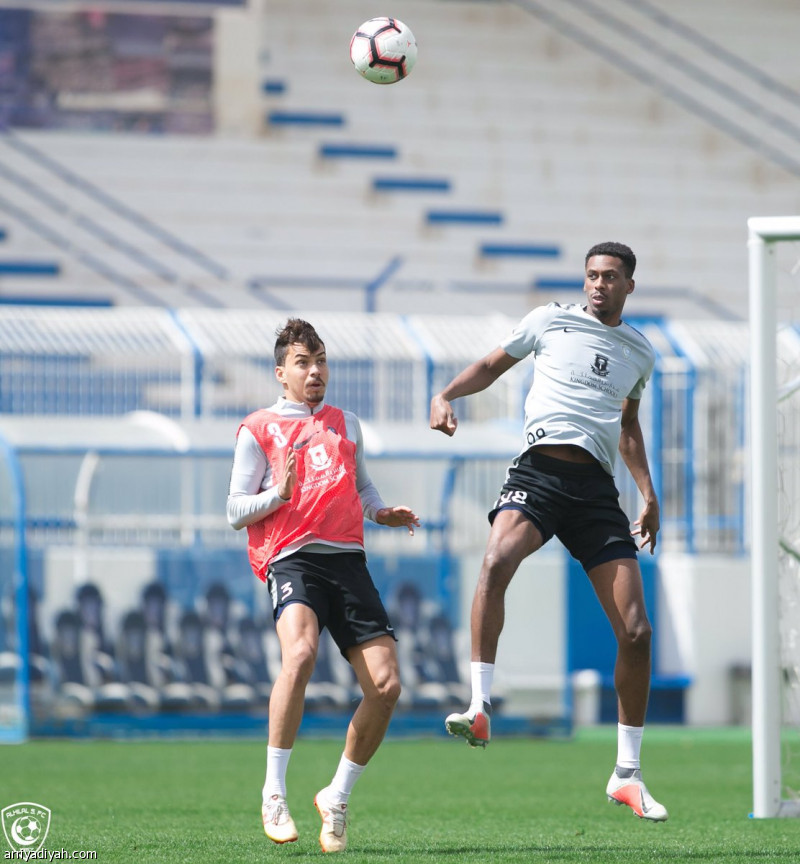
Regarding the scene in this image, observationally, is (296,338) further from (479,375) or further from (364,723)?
(364,723)

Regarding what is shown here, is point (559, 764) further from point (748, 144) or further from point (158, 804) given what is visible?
point (748, 144)

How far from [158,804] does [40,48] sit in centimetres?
1449

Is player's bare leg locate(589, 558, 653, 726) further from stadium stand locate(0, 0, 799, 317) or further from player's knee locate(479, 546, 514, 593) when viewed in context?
stadium stand locate(0, 0, 799, 317)

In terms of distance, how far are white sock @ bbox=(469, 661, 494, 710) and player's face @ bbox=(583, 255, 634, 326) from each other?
1.33 m

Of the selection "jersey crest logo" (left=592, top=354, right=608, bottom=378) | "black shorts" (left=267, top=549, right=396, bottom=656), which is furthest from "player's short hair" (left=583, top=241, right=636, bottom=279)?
"black shorts" (left=267, top=549, right=396, bottom=656)

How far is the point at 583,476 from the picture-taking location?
6.31 meters

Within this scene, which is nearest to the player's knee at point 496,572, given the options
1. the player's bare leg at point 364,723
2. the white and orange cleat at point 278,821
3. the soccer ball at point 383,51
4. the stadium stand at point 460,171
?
the player's bare leg at point 364,723

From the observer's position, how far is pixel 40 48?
818 inches

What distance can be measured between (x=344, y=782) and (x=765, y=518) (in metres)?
1.95

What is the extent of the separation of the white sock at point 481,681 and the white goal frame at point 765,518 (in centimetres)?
115

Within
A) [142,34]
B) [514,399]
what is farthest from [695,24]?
[514,399]

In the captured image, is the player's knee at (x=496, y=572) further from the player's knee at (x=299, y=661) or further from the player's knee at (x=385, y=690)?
the player's knee at (x=299, y=661)

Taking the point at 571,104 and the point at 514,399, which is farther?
the point at 571,104

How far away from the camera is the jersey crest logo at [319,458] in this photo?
19.8ft
